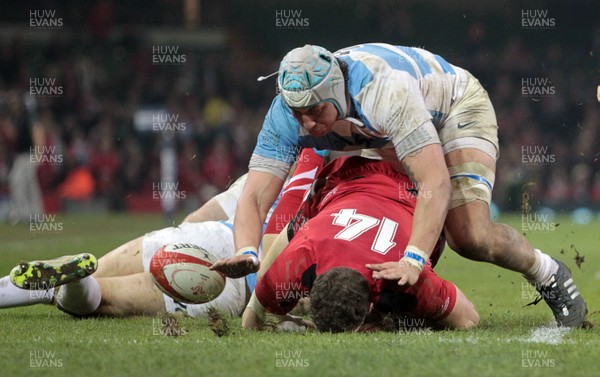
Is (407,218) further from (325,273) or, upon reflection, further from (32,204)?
(32,204)

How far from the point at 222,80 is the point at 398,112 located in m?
18.4

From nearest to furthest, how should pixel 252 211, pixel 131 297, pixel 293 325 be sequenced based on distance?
pixel 293 325 < pixel 252 211 < pixel 131 297

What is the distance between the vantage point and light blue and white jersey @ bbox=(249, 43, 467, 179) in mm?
5500

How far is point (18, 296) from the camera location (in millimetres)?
6684

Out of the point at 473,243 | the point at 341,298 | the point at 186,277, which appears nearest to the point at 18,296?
the point at 186,277

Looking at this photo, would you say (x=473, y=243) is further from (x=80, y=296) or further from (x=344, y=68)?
(x=80, y=296)

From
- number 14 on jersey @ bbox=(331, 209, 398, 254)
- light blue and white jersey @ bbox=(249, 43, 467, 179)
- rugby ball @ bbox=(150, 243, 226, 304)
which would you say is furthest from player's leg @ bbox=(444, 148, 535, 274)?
rugby ball @ bbox=(150, 243, 226, 304)

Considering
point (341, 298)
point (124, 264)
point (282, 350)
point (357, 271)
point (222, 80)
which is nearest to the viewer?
point (282, 350)

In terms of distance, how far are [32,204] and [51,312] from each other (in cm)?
1141

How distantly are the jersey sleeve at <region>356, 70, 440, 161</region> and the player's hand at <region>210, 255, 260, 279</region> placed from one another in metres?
0.98

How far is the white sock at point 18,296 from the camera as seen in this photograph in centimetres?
668

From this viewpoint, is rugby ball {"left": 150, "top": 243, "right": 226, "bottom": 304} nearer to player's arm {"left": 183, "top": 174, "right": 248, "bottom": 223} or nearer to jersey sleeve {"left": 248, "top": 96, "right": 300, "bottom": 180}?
jersey sleeve {"left": 248, "top": 96, "right": 300, "bottom": 180}

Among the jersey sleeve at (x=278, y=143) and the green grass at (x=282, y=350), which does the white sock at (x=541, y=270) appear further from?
the jersey sleeve at (x=278, y=143)

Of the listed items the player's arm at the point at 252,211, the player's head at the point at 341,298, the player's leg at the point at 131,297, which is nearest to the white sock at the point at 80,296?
the player's leg at the point at 131,297
